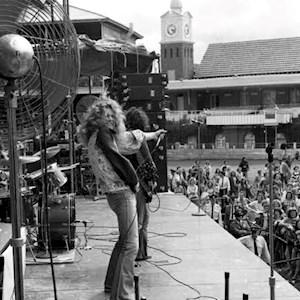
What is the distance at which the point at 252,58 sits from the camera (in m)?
58.9

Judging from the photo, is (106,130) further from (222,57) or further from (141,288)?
(222,57)

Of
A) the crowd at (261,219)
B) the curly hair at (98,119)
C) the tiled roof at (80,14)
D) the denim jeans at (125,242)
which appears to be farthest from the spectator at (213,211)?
the curly hair at (98,119)

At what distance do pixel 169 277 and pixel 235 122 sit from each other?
153 feet

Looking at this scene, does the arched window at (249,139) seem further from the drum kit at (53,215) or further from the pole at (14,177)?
the pole at (14,177)

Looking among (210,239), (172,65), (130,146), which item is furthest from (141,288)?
(172,65)

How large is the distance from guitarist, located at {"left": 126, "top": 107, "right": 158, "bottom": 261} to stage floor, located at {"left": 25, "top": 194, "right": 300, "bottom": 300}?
491 millimetres

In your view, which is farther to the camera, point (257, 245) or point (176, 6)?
point (176, 6)

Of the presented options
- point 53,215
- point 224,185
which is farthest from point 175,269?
point 224,185

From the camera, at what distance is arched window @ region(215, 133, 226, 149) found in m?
51.3

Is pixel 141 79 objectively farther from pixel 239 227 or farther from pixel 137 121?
pixel 137 121

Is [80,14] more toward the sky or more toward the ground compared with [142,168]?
more toward the sky

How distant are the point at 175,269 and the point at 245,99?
49.9 metres

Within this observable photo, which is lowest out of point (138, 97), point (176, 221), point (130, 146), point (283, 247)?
point (283, 247)

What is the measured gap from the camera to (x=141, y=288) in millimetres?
5266
